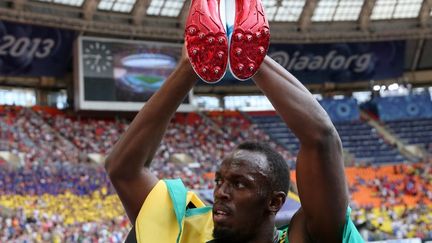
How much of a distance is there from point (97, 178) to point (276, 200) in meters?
22.4

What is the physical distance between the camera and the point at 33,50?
30031 millimetres

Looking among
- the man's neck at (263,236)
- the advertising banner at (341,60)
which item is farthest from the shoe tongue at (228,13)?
→ the advertising banner at (341,60)

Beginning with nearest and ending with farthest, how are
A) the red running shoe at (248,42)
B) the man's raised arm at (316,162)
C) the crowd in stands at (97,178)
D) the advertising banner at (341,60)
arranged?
the man's raised arm at (316,162) < the red running shoe at (248,42) < the crowd in stands at (97,178) < the advertising banner at (341,60)

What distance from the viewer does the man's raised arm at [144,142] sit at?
2229 mm

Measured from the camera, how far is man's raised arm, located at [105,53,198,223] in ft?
7.31

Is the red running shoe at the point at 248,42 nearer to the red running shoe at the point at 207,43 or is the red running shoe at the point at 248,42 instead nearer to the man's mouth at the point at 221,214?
the red running shoe at the point at 207,43

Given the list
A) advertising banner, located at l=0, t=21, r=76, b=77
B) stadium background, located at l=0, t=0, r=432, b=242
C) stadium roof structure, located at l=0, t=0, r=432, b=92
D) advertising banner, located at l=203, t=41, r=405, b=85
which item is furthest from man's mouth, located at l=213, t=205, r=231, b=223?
advertising banner, located at l=203, t=41, r=405, b=85

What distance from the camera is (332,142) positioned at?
2000mm

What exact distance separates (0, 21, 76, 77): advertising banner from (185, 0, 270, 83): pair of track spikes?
2806 centimetres

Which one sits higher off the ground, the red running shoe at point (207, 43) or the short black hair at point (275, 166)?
the red running shoe at point (207, 43)

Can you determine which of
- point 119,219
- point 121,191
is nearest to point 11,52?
point 119,219

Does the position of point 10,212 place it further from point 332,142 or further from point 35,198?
point 332,142

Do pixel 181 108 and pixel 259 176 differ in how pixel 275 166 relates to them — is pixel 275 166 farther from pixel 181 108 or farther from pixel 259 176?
pixel 181 108

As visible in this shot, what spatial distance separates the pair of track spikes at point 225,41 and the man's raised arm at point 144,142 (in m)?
0.08
